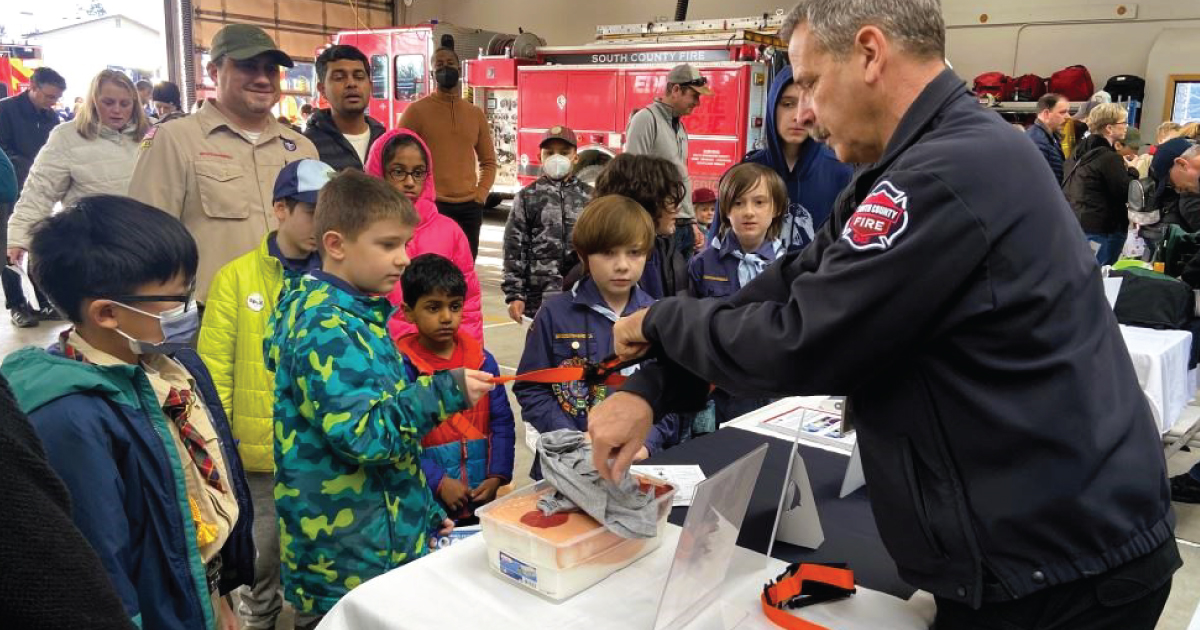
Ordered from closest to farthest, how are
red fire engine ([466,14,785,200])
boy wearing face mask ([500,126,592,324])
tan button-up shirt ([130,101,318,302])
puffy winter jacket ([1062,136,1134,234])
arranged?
tan button-up shirt ([130,101,318,302]) < boy wearing face mask ([500,126,592,324]) < puffy winter jacket ([1062,136,1134,234]) < red fire engine ([466,14,785,200])

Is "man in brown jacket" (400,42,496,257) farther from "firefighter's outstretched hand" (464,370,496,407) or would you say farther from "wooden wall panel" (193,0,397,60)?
"wooden wall panel" (193,0,397,60)

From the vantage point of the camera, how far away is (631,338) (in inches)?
62.4

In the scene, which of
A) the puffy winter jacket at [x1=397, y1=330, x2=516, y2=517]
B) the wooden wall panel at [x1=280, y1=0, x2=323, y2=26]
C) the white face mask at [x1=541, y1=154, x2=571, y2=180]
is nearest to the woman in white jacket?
the white face mask at [x1=541, y1=154, x2=571, y2=180]

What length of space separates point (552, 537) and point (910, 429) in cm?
63

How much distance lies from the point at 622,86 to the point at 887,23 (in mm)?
10987

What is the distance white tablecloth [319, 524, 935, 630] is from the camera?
1.45 metres

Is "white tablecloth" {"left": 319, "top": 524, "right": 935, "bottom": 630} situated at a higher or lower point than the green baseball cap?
lower

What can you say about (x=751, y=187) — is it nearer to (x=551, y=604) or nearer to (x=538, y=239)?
(x=538, y=239)

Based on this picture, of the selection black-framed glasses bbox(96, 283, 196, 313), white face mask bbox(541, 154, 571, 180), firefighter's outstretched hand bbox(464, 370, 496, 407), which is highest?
white face mask bbox(541, 154, 571, 180)

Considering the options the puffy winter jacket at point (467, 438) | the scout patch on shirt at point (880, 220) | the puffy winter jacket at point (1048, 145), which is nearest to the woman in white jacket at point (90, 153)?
the puffy winter jacket at point (467, 438)

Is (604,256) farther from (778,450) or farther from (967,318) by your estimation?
(967,318)

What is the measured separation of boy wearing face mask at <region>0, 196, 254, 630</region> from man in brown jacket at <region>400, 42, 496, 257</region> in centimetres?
411

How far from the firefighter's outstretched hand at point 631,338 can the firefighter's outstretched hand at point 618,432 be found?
0.09 metres

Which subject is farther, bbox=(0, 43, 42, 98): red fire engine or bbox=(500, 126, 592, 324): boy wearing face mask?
bbox=(0, 43, 42, 98): red fire engine
